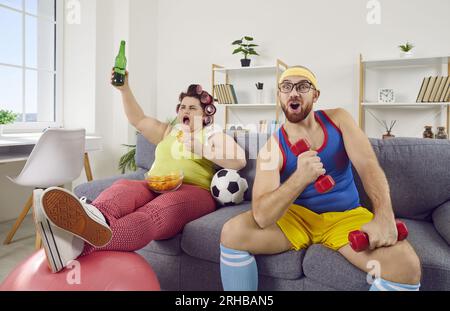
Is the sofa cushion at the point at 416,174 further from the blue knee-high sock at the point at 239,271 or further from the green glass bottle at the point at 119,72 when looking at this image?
the green glass bottle at the point at 119,72

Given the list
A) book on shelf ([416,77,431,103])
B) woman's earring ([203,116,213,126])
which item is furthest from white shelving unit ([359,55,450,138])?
woman's earring ([203,116,213,126])

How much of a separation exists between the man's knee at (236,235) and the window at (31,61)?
2625 mm

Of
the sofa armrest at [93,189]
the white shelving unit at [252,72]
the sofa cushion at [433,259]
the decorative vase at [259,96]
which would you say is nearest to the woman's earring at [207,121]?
the sofa armrest at [93,189]

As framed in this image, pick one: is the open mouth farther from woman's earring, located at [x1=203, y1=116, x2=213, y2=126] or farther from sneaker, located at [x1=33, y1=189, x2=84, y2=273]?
sneaker, located at [x1=33, y1=189, x2=84, y2=273]

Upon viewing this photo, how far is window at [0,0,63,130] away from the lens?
319 centimetres

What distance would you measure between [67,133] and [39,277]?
55.9 inches

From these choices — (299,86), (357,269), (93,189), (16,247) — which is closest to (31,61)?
(16,247)

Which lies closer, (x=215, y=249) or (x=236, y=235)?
(x=236, y=235)

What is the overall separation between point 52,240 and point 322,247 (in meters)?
0.88

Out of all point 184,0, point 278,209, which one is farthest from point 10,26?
point 278,209

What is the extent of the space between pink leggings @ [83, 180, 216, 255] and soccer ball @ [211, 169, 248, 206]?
0.05 metres

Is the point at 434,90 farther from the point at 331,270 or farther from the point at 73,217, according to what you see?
the point at 73,217

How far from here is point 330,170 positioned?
4.65ft
